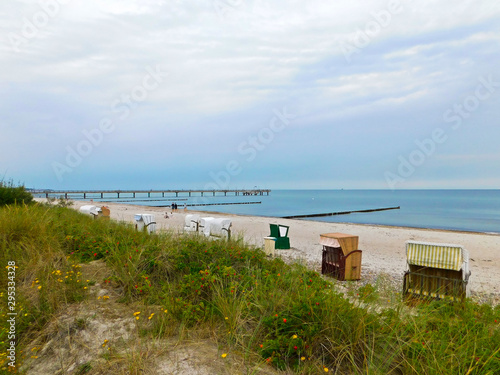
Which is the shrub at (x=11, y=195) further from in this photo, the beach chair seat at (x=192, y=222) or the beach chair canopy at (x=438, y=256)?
the beach chair canopy at (x=438, y=256)

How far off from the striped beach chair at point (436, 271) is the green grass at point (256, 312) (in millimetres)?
1462

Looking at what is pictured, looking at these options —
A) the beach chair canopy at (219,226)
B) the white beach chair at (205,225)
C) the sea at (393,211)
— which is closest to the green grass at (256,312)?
the beach chair canopy at (219,226)

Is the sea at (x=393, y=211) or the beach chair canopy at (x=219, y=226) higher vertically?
the beach chair canopy at (x=219, y=226)

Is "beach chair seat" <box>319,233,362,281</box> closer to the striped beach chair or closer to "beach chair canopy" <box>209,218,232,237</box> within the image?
the striped beach chair

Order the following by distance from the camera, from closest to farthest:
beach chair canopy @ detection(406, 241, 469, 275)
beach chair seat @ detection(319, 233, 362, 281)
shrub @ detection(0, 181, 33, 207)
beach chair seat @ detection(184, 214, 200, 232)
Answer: beach chair canopy @ detection(406, 241, 469, 275) < beach chair seat @ detection(319, 233, 362, 281) < shrub @ detection(0, 181, 33, 207) < beach chair seat @ detection(184, 214, 200, 232)

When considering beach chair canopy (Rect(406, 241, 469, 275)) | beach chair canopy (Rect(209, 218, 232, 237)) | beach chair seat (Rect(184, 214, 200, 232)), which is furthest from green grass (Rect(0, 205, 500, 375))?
beach chair seat (Rect(184, 214, 200, 232))

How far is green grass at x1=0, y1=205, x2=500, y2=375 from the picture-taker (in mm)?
2303

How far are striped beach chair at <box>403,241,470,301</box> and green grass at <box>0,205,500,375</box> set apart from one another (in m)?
1.46

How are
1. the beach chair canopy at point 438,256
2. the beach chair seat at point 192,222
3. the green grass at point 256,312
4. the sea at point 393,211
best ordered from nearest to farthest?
the green grass at point 256,312 < the beach chair canopy at point 438,256 < the beach chair seat at point 192,222 < the sea at point 393,211

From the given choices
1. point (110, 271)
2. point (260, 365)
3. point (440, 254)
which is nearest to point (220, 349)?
point (260, 365)

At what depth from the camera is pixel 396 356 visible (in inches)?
90.2

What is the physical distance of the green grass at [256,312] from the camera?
230 centimetres

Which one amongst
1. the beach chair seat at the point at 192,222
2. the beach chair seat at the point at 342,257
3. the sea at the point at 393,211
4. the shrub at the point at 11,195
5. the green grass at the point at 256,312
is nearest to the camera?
the green grass at the point at 256,312

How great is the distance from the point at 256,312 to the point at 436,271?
4.13m
